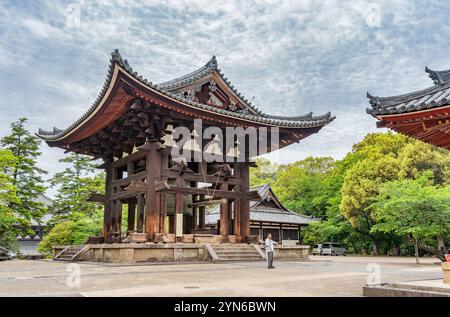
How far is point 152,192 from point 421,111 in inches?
493

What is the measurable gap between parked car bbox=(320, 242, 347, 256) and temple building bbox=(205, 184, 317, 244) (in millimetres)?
2993

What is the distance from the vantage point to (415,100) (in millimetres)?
8555

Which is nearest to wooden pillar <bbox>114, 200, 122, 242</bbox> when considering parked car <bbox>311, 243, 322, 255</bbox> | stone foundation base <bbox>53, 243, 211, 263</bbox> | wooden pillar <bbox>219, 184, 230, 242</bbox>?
stone foundation base <bbox>53, 243, 211, 263</bbox>

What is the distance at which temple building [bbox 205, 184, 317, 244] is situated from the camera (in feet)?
134

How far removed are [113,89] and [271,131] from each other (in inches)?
315

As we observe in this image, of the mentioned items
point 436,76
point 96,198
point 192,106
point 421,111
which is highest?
point 192,106

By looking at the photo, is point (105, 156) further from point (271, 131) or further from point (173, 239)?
point (271, 131)

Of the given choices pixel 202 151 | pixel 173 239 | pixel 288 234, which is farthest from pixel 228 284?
pixel 288 234

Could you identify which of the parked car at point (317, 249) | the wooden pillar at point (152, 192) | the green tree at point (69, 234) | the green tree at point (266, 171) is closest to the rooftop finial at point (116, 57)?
the wooden pillar at point (152, 192)

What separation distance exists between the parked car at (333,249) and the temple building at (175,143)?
2288 cm

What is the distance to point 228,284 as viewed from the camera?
8.79 metres

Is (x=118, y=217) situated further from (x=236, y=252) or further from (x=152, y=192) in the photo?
(x=236, y=252)

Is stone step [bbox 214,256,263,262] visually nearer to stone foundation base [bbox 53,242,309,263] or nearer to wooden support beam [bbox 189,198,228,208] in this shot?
stone foundation base [bbox 53,242,309,263]

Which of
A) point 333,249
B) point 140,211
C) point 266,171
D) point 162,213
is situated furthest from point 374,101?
point 266,171
